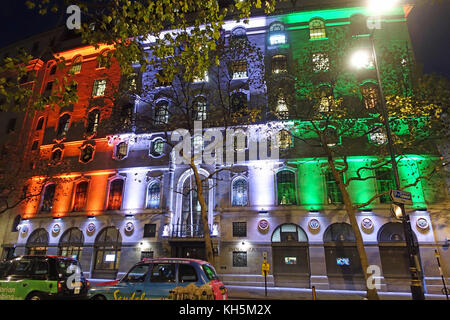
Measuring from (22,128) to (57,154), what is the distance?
7.34m

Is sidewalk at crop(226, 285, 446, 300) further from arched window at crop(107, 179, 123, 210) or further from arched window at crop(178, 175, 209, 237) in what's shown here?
arched window at crop(107, 179, 123, 210)

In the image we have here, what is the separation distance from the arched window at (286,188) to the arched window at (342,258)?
141 inches

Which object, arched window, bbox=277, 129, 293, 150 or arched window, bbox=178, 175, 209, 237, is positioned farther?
arched window, bbox=277, 129, 293, 150

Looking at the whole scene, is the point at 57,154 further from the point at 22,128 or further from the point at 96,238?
the point at 96,238

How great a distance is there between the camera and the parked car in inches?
309

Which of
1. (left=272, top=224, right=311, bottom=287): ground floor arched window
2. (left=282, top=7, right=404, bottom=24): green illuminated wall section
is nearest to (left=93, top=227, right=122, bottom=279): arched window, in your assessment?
(left=272, top=224, right=311, bottom=287): ground floor arched window

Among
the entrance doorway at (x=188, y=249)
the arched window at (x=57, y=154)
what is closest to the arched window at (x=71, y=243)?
the arched window at (x=57, y=154)

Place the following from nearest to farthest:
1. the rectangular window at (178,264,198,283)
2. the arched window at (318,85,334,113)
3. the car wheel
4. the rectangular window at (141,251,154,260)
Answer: the rectangular window at (178,264,198,283) → the car wheel → the arched window at (318,85,334,113) → the rectangular window at (141,251,154,260)

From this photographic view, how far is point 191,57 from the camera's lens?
998 cm

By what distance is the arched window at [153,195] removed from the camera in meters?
23.9

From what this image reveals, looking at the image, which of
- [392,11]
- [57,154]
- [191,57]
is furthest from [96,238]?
[392,11]

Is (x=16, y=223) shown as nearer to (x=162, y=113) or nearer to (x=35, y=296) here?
(x=162, y=113)

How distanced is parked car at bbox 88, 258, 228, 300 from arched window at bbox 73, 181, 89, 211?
1980 cm
